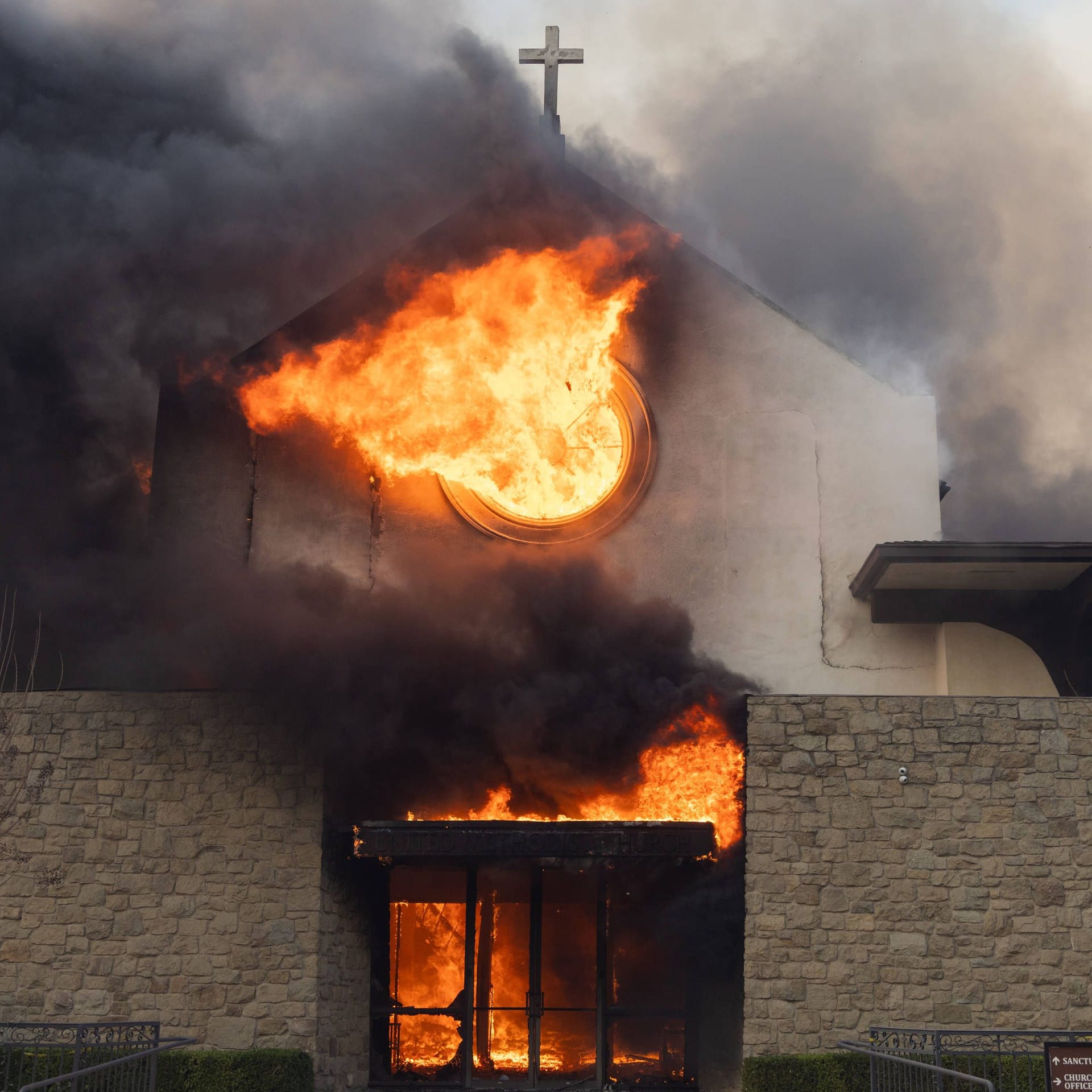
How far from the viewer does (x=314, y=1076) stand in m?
12.3

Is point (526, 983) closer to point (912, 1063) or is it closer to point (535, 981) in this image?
point (535, 981)

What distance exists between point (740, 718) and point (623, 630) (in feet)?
6.89

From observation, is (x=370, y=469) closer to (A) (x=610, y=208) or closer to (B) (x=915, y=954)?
(A) (x=610, y=208)

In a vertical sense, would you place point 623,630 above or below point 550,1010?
above

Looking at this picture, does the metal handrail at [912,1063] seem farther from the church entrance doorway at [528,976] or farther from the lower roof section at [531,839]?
the church entrance doorway at [528,976]

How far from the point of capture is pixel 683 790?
13.4 meters

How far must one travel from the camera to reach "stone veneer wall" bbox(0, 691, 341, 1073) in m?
12.4

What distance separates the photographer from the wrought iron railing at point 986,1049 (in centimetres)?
1083

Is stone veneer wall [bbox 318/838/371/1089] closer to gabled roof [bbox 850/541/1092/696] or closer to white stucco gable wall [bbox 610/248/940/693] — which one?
white stucco gable wall [bbox 610/248/940/693]

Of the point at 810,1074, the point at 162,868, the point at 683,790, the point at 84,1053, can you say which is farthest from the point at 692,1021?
the point at 84,1053

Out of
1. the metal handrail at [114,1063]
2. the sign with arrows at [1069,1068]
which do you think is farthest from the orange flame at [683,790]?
the sign with arrows at [1069,1068]

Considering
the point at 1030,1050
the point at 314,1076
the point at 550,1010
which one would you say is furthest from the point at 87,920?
the point at 1030,1050

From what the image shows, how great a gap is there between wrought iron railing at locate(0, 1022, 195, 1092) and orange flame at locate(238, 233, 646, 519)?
7202 mm

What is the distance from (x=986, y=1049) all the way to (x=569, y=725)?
5.06 metres
